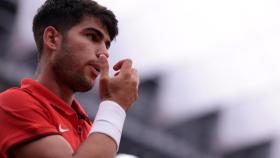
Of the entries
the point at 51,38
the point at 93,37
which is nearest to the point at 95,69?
the point at 93,37

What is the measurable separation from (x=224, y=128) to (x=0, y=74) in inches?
311

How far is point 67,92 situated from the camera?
3.00 meters

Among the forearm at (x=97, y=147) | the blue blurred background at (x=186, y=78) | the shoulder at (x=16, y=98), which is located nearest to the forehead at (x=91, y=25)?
the shoulder at (x=16, y=98)

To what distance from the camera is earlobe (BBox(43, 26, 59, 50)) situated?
120 inches

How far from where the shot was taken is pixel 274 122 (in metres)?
20.4

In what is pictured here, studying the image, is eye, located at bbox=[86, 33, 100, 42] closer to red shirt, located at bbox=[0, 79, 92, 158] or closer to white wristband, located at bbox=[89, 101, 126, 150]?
red shirt, located at bbox=[0, 79, 92, 158]

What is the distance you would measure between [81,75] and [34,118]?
0.33 metres

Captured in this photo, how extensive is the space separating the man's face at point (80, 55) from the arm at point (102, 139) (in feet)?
0.32

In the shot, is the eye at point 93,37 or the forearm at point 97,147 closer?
the forearm at point 97,147

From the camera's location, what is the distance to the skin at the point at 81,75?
8.27 ft

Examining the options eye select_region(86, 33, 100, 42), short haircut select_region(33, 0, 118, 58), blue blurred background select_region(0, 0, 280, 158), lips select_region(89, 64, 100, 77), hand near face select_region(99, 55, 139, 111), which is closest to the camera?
hand near face select_region(99, 55, 139, 111)

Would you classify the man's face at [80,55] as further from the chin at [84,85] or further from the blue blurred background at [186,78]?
the blue blurred background at [186,78]

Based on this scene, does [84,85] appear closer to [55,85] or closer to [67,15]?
[55,85]

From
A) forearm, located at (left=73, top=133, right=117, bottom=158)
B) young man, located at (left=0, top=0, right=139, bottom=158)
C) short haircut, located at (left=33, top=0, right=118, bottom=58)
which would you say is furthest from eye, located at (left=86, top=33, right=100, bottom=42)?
forearm, located at (left=73, top=133, right=117, bottom=158)
